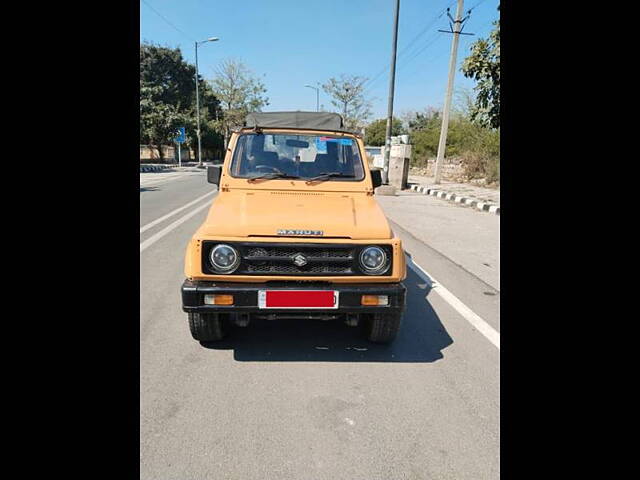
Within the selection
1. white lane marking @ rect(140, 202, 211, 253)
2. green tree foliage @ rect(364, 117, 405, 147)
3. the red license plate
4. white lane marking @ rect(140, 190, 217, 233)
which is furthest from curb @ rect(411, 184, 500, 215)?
green tree foliage @ rect(364, 117, 405, 147)

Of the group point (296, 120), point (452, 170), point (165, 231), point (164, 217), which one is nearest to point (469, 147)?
point (452, 170)

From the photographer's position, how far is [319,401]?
241 cm

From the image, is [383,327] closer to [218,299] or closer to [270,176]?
[218,299]

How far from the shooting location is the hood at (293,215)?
8.73ft

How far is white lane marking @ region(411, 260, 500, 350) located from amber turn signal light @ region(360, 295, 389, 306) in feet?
4.36

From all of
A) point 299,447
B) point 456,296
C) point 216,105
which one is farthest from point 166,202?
point 216,105

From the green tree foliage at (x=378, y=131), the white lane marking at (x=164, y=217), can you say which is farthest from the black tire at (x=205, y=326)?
the green tree foliage at (x=378, y=131)

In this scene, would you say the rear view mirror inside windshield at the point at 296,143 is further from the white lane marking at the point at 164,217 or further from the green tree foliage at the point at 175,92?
the green tree foliage at the point at 175,92

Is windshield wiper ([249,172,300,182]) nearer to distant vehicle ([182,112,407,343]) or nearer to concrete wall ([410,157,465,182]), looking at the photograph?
distant vehicle ([182,112,407,343])

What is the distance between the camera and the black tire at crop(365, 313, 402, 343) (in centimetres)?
288

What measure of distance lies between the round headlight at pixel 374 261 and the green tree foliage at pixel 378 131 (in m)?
51.5

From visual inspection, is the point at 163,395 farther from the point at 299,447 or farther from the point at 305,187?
the point at 305,187

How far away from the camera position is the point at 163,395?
2.45 meters
